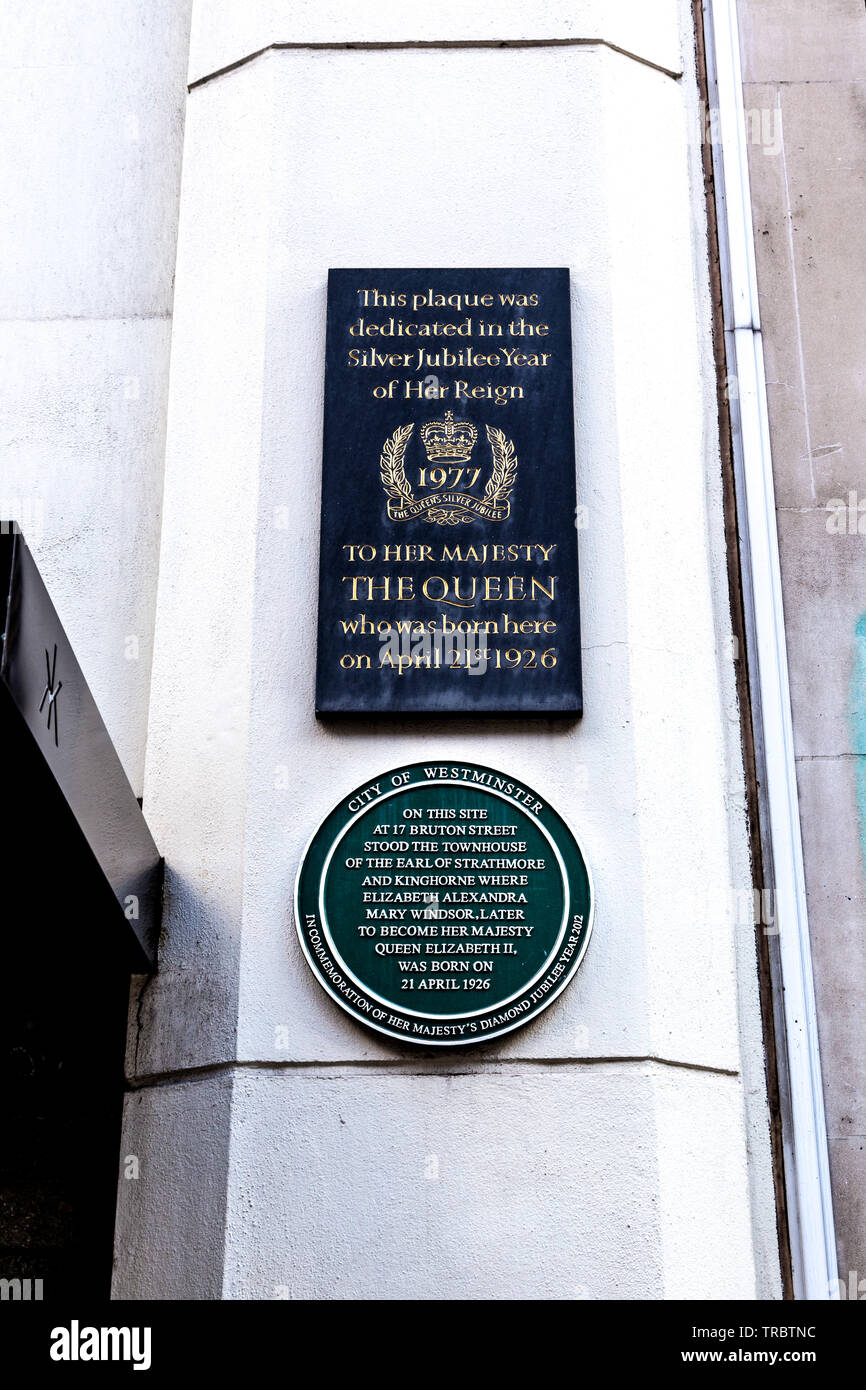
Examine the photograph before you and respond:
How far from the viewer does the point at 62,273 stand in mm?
7707

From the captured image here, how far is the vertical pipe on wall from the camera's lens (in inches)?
231

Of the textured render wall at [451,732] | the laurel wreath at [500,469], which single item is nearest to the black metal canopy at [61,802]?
the textured render wall at [451,732]

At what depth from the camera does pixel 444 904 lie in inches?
230

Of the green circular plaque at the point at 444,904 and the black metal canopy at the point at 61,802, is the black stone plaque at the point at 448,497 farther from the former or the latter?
the black metal canopy at the point at 61,802

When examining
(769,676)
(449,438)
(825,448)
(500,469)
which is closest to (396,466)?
(449,438)

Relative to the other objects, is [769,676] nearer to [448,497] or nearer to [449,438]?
[448,497]

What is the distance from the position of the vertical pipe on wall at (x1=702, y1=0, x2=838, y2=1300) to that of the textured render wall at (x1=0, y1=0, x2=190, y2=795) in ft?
8.76

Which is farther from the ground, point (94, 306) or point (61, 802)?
point (94, 306)

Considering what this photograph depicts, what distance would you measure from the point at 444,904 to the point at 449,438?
204 centimetres

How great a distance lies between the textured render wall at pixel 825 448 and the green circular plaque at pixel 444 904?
1232 mm

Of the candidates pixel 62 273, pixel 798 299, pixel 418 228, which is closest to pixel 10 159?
pixel 62 273

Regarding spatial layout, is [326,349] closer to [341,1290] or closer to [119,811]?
[119,811]

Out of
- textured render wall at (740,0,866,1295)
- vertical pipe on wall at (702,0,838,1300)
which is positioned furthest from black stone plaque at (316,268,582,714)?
textured render wall at (740,0,866,1295)
